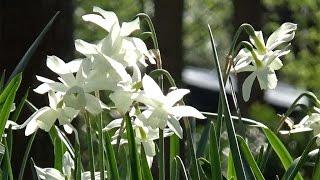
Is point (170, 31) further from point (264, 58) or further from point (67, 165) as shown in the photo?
point (264, 58)

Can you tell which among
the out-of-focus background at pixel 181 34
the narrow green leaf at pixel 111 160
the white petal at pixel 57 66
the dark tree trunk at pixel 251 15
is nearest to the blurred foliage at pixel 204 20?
the out-of-focus background at pixel 181 34

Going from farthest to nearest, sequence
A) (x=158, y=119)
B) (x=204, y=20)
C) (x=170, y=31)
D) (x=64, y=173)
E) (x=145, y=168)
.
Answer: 1. (x=204, y=20)
2. (x=170, y=31)
3. (x=64, y=173)
4. (x=145, y=168)
5. (x=158, y=119)

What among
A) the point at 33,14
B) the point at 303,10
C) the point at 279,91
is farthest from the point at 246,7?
the point at 279,91

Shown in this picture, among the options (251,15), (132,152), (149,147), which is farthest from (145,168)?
(251,15)

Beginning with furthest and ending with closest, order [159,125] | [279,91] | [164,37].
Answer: [279,91] < [164,37] < [159,125]

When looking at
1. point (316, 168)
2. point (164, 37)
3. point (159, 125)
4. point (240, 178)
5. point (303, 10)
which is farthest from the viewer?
point (303, 10)

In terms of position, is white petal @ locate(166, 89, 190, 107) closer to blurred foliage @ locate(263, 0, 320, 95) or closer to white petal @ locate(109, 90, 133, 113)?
white petal @ locate(109, 90, 133, 113)

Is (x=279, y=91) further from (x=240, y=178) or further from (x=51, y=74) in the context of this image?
(x=240, y=178)
